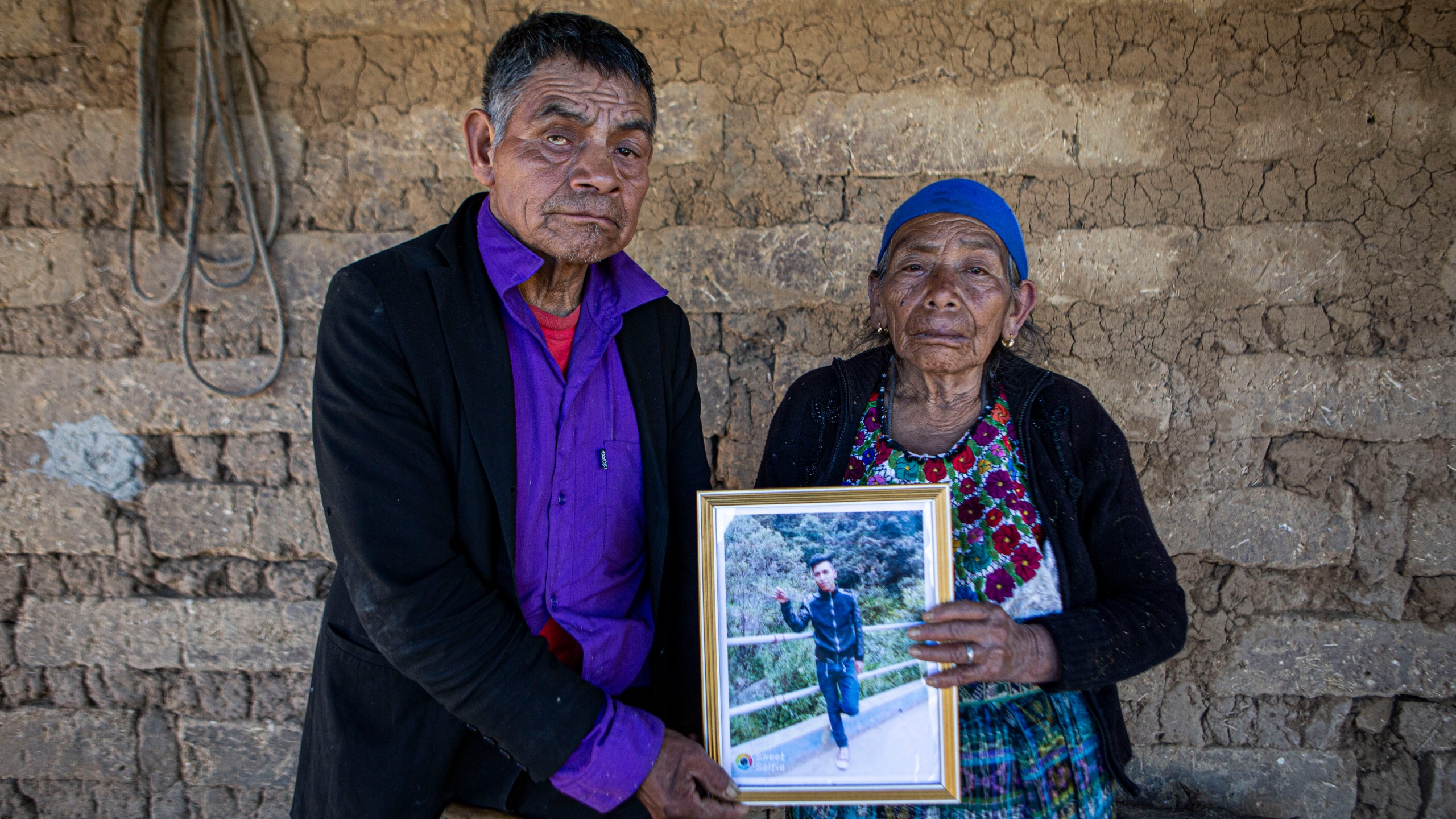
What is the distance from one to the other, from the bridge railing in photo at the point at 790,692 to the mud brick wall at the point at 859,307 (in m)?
1.49

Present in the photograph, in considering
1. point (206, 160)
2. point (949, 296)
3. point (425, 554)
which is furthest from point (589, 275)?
point (206, 160)

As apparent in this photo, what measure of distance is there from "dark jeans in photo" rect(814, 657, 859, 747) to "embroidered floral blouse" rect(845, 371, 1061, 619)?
32cm

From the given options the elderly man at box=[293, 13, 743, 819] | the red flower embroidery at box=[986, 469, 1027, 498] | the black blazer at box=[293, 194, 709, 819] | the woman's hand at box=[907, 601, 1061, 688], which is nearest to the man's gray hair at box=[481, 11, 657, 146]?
the elderly man at box=[293, 13, 743, 819]

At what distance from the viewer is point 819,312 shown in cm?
296

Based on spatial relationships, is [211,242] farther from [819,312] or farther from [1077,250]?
[1077,250]

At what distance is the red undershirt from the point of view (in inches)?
66.8

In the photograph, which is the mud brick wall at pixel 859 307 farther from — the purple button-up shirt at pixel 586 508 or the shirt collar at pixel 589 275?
the purple button-up shirt at pixel 586 508

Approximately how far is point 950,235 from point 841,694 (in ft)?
3.56

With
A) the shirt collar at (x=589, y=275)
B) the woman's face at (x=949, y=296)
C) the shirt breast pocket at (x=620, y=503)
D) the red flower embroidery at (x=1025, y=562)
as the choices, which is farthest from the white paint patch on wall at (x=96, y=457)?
the red flower embroidery at (x=1025, y=562)

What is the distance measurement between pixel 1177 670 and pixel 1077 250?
160 cm

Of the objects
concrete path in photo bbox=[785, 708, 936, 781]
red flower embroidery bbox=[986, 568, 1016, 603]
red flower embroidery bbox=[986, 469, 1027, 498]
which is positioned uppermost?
red flower embroidery bbox=[986, 469, 1027, 498]

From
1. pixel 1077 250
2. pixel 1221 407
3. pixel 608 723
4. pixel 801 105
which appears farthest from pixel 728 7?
pixel 608 723

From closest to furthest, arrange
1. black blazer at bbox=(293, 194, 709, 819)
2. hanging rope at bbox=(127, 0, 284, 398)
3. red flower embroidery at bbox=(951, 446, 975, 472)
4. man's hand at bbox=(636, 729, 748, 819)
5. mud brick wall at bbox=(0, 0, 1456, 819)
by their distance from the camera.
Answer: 1. black blazer at bbox=(293, 194, 709, 819)
2. man's hand at bbox=(636, 729, 748, 819)
3. red flower embroidery at bbox=(951, 446, 975, 472)
4. mud brick wall at bbox=(0, 0, 1456, 819)
5. hanging rope at bbox=(127, 0, 284, 398)

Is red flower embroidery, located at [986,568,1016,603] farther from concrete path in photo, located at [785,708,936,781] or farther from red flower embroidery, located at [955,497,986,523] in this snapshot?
concrete path in photo, located at [785,708,936,781]
